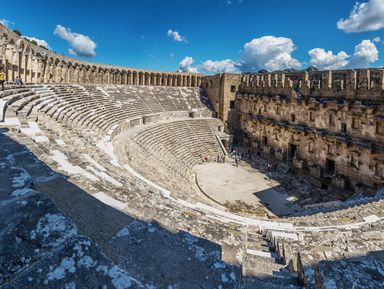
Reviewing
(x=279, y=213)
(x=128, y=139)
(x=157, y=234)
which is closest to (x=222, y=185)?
(x=279, y=213)

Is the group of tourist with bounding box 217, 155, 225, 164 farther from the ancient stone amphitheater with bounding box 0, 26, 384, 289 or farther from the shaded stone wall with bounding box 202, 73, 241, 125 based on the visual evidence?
the shaded stone wall with bounding box 202, 73, 241, 125

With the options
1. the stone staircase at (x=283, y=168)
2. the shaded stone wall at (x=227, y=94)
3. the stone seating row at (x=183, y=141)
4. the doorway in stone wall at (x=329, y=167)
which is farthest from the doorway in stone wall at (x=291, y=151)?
the shaded stone wall at (x=227, y=94)

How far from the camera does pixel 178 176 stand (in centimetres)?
1625

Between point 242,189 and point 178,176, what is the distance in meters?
4.40

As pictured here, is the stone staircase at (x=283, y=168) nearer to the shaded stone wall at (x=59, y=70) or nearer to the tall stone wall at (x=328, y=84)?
the tall stone wall at (x=328, y=84)

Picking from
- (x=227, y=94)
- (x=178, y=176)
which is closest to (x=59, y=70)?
(x=178, y=176)

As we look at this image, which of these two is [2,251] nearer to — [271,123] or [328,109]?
[328,109]

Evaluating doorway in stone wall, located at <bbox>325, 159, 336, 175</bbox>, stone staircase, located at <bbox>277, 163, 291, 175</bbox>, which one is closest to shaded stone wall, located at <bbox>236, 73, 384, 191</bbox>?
doorway in stone wall, located at <bbox>325, 159, 336, 175</bbox>

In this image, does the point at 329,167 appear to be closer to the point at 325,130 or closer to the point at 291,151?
the point at 325,130

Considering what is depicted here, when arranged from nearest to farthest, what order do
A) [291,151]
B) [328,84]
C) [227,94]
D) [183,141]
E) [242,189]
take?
[242,189]
[328,84]
[291,151]
[183,141]
[227,94]

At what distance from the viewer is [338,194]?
16.1 m

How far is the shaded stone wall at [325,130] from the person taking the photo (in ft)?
47.8

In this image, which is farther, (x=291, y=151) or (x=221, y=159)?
(x=221, y=159)

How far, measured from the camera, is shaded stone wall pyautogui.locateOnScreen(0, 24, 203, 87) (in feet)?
56.4
